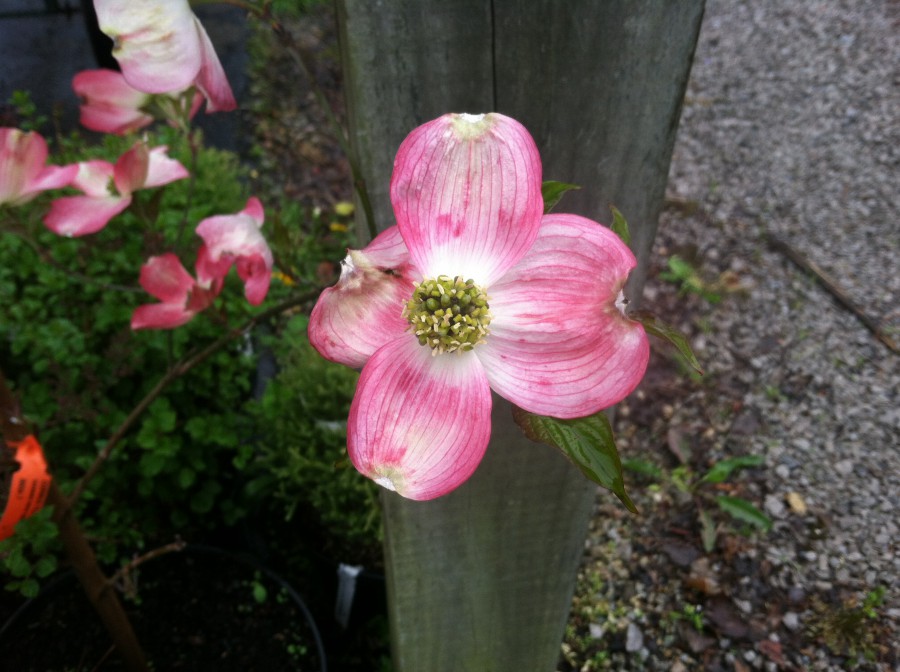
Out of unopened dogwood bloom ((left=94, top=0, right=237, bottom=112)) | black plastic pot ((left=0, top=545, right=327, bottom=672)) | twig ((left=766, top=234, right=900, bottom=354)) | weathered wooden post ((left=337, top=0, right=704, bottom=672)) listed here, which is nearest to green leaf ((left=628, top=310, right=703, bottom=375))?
weathered wooden post ((left=337, top=0, right=704, bottom=672))

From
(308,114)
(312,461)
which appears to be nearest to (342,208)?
(308,114)

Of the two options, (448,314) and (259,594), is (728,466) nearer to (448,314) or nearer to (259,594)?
(259,594)

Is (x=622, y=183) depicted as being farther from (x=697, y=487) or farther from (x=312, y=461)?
(x=697, y=487)

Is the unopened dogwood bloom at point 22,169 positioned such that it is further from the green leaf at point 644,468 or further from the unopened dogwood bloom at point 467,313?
the green leaf at point 644,468

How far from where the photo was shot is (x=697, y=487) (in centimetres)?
142

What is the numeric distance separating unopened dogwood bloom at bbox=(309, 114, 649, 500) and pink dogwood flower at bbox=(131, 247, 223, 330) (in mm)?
363

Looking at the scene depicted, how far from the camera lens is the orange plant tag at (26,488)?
519 mm

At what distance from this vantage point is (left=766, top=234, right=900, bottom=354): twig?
5.12 feet

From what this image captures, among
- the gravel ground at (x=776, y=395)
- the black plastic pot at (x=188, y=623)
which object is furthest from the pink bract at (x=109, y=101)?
the gravel ground at (x=776, y=395)

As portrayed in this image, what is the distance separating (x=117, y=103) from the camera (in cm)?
61

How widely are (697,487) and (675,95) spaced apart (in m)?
1.12

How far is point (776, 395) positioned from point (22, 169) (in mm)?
1413

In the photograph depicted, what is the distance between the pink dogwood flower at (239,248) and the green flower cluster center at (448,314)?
1.06 ft

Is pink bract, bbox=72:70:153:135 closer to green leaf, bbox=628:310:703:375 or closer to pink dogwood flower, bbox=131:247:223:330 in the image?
pink dogwood flower, bbox=131:247:223:330
